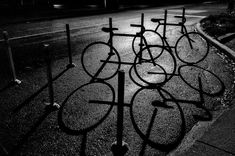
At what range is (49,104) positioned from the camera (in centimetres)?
490

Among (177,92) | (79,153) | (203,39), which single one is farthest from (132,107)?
(203,39)

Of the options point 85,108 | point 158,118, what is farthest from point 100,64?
point 158,118

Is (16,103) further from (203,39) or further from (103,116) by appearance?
(203,39)

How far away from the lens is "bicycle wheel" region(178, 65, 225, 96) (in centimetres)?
566

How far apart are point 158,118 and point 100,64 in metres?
3.46

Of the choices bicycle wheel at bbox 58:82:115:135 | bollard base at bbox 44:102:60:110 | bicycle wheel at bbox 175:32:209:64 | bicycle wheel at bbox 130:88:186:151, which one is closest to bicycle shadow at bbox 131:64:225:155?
bicycle wheel at bbox 130:88:186:151

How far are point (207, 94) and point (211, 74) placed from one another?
1.36 metres

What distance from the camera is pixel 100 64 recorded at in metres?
7.48

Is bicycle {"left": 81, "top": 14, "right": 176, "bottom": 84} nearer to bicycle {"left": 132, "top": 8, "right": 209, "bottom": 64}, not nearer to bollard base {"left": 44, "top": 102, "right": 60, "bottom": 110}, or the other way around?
bicycle {"left": 132, "top": 8, "right": 209, "bottom": 64}

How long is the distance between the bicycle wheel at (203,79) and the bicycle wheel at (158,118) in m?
0.92

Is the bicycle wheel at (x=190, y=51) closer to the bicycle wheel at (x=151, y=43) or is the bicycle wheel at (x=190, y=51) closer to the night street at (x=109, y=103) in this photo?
the night street at (x=109, y=103)

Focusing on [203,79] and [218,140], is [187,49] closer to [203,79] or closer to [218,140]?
[203,79]

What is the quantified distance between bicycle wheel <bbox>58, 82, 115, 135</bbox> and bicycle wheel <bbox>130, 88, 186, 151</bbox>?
1.91ft

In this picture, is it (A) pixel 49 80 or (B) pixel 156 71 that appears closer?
(A) pixel 49 80
